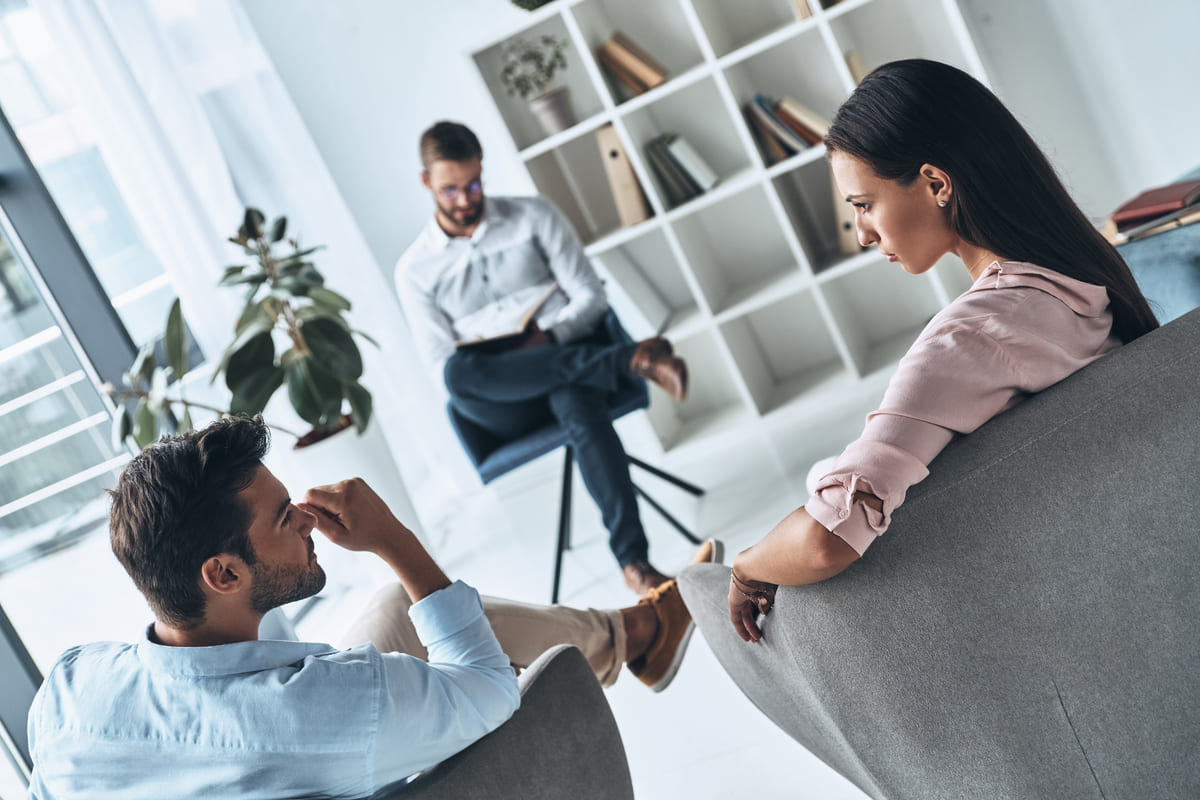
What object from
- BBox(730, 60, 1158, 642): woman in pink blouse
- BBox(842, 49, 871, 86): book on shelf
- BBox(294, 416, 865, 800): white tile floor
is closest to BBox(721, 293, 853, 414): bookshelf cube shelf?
BBox(294, 416, 865, 800): white tile floor

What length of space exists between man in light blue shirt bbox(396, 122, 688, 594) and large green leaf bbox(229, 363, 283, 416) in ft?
1.50

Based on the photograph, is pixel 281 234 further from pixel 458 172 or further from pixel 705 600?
pixel 705 600

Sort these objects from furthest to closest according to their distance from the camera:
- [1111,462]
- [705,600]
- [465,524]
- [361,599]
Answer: [465,524] → [361,599] → [705,600] → [1111,462]

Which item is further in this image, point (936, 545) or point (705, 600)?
point (705, 600)

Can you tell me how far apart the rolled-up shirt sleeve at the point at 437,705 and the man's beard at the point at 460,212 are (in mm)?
2157

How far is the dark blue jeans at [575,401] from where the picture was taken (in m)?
2.78

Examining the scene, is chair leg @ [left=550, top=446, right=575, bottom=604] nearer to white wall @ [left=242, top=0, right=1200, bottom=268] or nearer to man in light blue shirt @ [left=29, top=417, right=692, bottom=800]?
white wall @ [left=242, top=0, right=1200, bottom=268]

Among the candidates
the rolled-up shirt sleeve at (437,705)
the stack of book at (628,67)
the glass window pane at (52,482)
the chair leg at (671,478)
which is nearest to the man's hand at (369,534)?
the rolled-up shirt sleeve at (437,705)

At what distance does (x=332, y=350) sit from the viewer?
300 centimetres

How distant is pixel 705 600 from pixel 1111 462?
59 centimetres

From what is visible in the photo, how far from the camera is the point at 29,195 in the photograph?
3.16 m

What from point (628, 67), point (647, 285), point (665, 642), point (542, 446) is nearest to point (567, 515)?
point (542, 446)

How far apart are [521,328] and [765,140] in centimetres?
124

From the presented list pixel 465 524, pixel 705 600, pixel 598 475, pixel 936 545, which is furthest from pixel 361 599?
pixel 936 545
